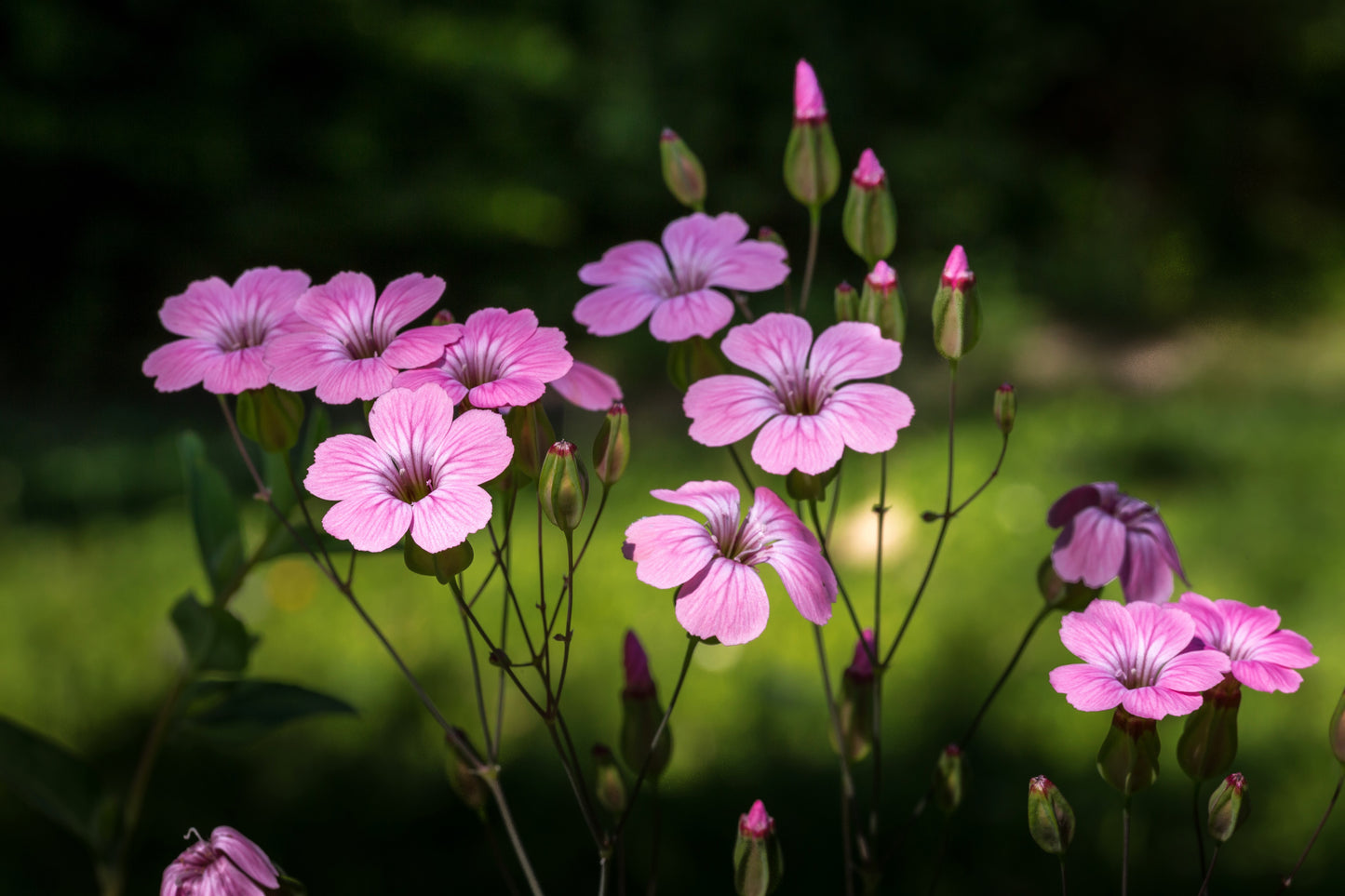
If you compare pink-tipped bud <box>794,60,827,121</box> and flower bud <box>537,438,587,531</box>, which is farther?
pink-tipped bud <box>794,60,827,121</box>

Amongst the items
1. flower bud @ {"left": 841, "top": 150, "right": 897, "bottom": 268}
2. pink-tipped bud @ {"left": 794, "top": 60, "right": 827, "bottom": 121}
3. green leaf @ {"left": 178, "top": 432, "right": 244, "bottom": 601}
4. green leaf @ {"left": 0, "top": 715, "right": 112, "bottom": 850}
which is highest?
pink-tipped bud @ {"left": 794, "top": 60, "right": 827, "bottom": 121}

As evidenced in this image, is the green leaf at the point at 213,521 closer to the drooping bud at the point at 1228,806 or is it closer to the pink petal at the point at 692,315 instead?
the pink petal at the point at 692,315

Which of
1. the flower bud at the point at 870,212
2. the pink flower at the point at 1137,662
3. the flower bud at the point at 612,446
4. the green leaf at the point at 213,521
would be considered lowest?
the pink flower at the point at 1137,662

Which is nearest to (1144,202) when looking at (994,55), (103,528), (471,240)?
(994,55)

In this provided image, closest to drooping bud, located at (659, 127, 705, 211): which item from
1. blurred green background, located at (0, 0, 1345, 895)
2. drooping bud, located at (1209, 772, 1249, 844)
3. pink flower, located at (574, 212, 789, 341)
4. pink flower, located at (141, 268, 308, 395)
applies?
pink flower, located at (574, 212, 789, 341)

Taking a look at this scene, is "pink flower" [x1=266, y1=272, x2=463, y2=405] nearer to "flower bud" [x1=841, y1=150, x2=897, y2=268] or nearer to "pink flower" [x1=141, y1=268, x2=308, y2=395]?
"pink flower" [x1=141, y1=268, x2=308, y2=395]

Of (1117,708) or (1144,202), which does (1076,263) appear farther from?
(1117,708)

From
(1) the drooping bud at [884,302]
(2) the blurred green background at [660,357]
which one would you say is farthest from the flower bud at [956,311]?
(2) the blurred green background at [660,357]
